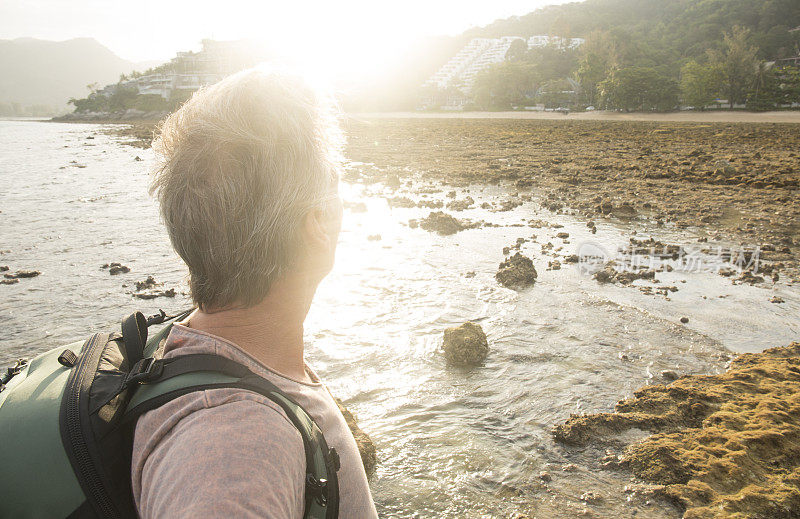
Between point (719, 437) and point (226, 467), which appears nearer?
point (226, 467)

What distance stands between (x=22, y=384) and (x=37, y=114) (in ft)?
690

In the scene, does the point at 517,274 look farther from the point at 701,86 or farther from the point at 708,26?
the point at 708,26

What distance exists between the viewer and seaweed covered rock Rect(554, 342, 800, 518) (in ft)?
8.73

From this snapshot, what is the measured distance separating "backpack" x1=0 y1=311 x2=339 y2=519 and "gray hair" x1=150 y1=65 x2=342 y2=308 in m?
0.29

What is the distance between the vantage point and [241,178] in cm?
119

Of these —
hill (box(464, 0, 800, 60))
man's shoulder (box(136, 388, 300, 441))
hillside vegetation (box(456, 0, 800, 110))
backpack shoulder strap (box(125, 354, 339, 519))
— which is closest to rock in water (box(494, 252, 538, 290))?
backpack shoulder strap (box(125, 354, 339, 519))

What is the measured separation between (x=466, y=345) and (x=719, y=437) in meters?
1.97

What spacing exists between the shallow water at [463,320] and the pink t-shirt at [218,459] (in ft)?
7.24

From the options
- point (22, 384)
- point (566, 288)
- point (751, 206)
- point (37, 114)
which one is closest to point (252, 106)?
point (22, 384)

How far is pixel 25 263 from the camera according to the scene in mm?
7562

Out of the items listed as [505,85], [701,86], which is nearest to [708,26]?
[505,85]

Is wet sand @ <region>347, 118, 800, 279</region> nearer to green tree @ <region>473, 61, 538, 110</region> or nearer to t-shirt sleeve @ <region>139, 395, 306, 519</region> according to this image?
t-shirt sleeve @ <region>139, 395, 306, 519</region>

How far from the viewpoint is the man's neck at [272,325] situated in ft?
4.27

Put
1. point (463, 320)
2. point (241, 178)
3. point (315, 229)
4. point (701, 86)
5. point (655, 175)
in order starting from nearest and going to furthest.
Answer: point (241, 178), point (315, 229), point (463, 320), point (655, 175), point (701, 86)
